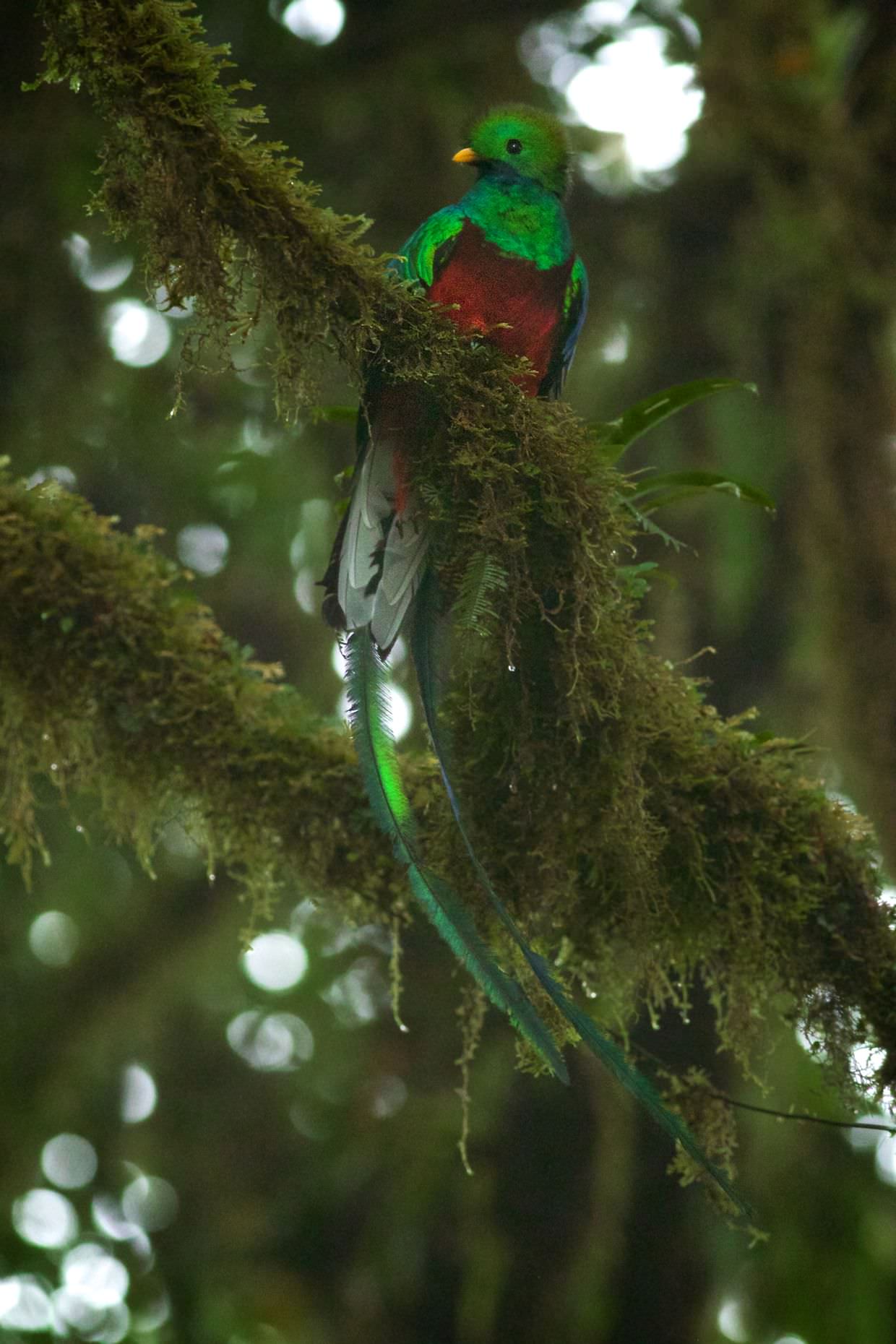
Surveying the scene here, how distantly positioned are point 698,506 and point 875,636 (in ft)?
2.92

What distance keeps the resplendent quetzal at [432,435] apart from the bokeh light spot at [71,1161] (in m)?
3.62

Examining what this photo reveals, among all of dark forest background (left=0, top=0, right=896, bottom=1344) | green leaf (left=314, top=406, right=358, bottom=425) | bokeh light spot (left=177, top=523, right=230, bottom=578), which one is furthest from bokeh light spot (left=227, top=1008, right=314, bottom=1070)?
green leaf (left=314, top=406, right=358, bottom=425)

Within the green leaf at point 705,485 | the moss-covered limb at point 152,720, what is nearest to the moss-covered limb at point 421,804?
the moss-covered limb at point 152,720

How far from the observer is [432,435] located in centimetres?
199

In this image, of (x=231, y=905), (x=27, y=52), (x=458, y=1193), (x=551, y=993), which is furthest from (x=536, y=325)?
(x=458, y=1193)

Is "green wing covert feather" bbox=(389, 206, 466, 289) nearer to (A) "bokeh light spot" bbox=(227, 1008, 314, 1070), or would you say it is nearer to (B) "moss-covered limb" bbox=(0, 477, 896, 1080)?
(B) "moss-covered limb" bbox=(0, 477, 896, 1080)

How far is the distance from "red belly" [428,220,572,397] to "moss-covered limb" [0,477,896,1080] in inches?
30.3

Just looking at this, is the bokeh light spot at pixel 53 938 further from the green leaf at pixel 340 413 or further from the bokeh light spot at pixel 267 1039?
the green leaf at pixel 340 413

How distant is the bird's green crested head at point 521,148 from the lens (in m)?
2.75

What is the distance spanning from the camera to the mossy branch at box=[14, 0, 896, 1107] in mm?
1830

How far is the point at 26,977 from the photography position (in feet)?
15.5

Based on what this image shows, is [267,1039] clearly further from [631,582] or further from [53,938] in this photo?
[631,582]

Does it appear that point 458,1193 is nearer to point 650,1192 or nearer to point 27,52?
point 650,1192

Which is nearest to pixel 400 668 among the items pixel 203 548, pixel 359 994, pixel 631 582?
pixel 203 548
